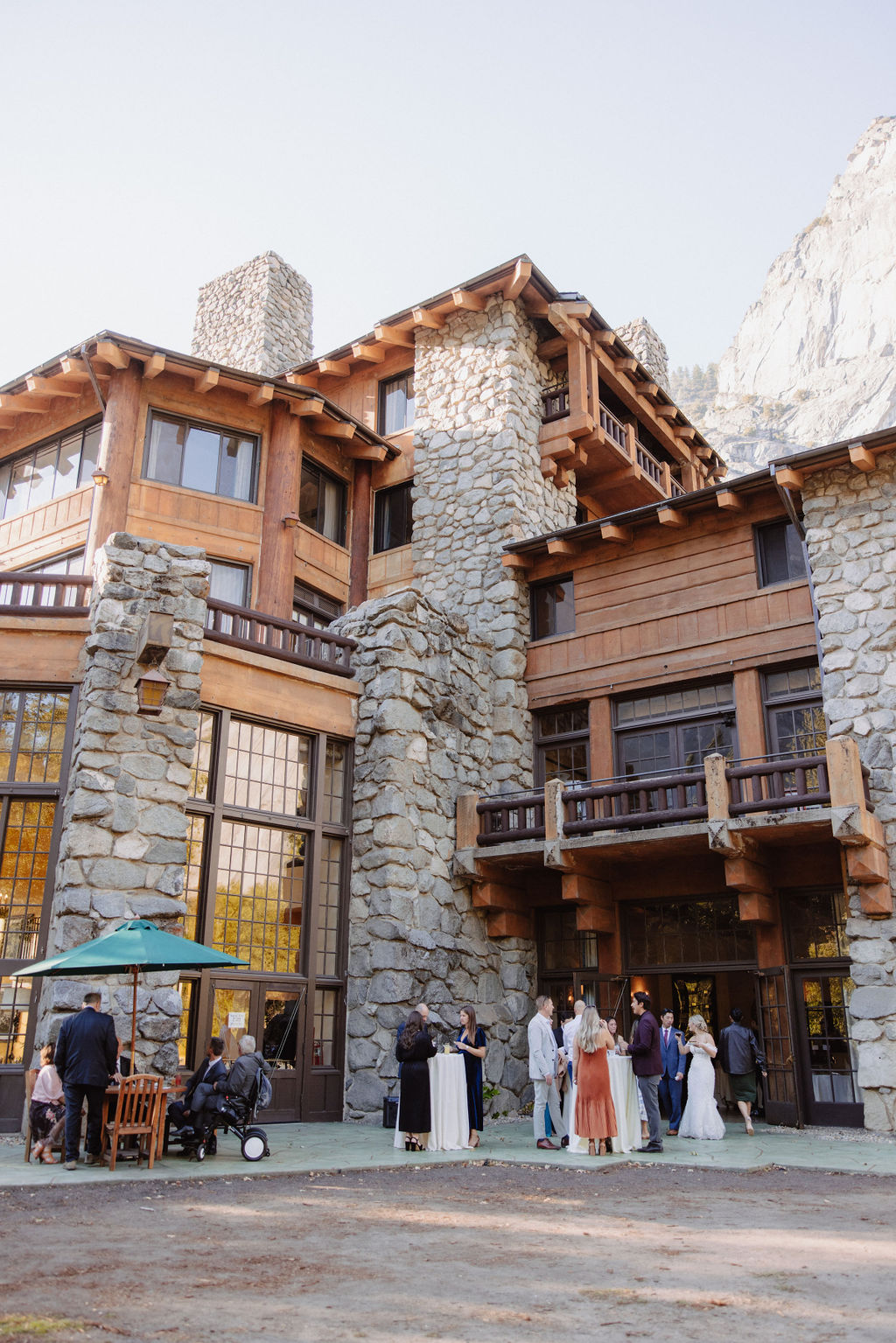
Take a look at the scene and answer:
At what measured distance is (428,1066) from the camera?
1088 cm

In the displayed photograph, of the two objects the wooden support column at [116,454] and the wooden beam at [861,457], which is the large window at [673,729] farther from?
the wooden support column at [116,454]

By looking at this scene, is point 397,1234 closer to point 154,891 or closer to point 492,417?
point 154,891

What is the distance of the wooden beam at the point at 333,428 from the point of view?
61.9 ft

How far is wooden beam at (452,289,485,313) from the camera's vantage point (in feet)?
62.4

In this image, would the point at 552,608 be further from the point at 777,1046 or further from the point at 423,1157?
the point at 423,1157

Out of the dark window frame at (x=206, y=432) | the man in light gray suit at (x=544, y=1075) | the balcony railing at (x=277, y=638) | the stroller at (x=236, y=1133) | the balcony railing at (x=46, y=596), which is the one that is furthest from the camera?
the dark window frame at (x=206, y=432)

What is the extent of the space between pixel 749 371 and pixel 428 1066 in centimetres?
11743

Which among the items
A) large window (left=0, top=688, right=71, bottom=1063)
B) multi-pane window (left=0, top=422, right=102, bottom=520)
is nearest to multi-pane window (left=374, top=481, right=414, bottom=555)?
multi-pane window (left=0, top=422, right=102, bottom=520)

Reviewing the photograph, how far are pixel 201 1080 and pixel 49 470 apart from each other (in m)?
12.5

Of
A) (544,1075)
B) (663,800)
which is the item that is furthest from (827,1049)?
(544,1075)

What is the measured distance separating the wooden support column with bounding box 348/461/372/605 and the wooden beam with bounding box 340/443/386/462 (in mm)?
380

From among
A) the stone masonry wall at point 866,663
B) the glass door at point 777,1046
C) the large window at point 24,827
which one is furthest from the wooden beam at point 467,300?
the glass door at point 777,1046

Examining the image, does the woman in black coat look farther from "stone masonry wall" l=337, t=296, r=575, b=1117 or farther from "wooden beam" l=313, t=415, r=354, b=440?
"wooden beam" l=313, t=415, r=354, b=440

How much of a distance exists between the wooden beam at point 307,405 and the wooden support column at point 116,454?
2573 millimetres
